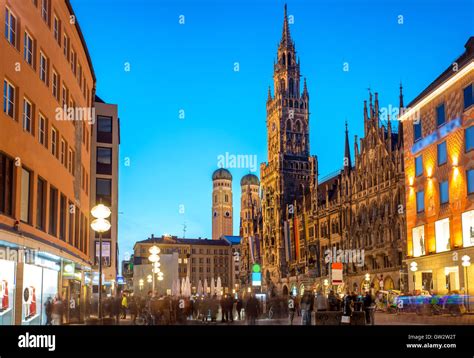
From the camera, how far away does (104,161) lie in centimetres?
6384

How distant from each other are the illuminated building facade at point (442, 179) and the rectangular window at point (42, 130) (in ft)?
83.9

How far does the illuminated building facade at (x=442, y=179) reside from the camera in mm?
42594

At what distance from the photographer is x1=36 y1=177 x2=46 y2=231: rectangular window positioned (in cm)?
2770

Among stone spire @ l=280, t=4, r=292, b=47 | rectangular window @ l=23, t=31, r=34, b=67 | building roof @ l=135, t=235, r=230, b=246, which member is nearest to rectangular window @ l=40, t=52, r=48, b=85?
rectangular window @ l=23, t=31, r=34, b=67

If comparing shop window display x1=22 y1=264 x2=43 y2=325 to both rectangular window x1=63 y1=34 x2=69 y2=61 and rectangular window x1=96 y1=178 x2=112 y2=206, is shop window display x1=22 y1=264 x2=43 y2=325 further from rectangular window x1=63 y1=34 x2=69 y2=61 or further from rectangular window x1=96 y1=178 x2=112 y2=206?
rectangular window x1=96 y1=178 x2=112 y2=206

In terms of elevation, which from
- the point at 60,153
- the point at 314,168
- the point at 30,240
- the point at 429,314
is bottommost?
the point at 429,314

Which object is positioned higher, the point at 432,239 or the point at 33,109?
the point at 33,109

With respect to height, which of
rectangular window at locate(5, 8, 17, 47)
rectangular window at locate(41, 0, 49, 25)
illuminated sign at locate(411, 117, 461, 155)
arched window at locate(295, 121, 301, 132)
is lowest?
rectangular window at locate(5, 8, 17, 47)

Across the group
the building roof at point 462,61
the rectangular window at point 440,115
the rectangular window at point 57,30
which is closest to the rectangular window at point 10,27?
the rectangular window at point 57,30

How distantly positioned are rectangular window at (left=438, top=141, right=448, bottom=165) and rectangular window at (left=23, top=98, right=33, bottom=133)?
1148 inches

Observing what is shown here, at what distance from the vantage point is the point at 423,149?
49438mm
